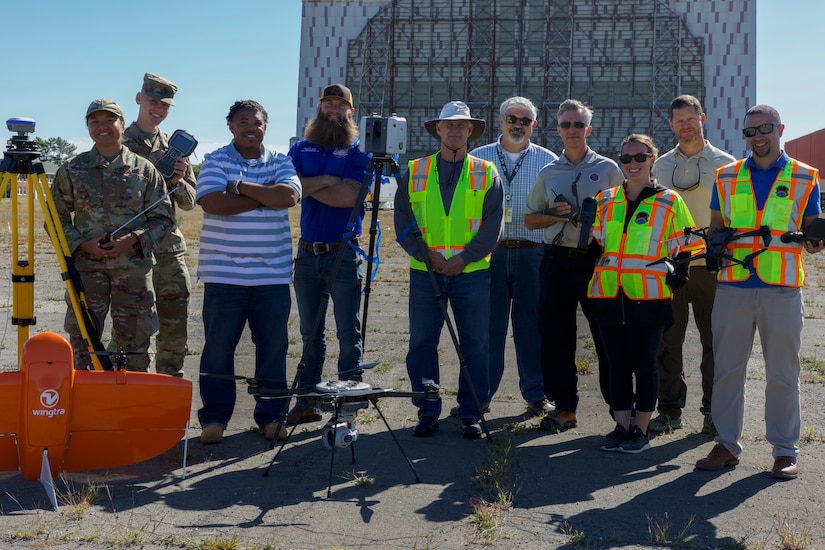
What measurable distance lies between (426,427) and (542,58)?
43.6 meters

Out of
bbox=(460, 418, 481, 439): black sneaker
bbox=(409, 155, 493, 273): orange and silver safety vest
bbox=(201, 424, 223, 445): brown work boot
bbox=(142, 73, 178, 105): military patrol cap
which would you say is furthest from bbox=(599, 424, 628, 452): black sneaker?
bbox=(142, 73, 178, 105): military patrol cap

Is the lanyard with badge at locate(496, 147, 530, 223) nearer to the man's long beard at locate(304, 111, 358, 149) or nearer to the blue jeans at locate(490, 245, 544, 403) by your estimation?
the blue jeans at locate(490, 245, 544, 403)

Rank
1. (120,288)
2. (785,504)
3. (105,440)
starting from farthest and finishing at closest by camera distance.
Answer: (120,288) → (105,440) → (785,504)

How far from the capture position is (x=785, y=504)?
4.29 metres

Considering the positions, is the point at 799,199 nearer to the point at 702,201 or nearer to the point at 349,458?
the point at 702,201

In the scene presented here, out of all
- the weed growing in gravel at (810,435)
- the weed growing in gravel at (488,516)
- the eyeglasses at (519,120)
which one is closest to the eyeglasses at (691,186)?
the eyeglasses at (519,120)

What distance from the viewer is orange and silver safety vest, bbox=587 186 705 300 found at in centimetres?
518

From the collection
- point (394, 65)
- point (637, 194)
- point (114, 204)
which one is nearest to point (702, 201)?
point (637, 194)

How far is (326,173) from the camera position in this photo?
5.77m

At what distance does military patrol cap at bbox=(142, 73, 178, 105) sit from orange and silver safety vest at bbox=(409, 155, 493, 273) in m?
1.82

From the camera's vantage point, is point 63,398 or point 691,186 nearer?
point 63,398

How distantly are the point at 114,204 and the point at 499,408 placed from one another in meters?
3.11

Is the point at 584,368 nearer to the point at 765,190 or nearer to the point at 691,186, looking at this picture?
the point at 691,186

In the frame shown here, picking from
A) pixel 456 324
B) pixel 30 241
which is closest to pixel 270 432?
pixel 456 324
